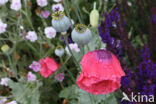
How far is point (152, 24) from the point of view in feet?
3.34

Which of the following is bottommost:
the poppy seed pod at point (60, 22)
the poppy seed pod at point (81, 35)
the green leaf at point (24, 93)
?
the green leaf at point (24, 93)

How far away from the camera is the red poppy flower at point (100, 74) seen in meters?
0.60

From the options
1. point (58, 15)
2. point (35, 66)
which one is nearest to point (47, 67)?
point (35, 66)

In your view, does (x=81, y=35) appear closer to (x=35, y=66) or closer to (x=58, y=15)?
(x=58, y=15)

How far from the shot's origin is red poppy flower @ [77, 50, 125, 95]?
60 cm

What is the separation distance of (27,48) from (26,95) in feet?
1.53

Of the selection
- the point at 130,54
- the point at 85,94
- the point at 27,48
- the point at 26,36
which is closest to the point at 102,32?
the point at 130,54

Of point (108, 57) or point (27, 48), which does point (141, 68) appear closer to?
point (108, 57)

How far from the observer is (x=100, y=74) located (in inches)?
23.6
